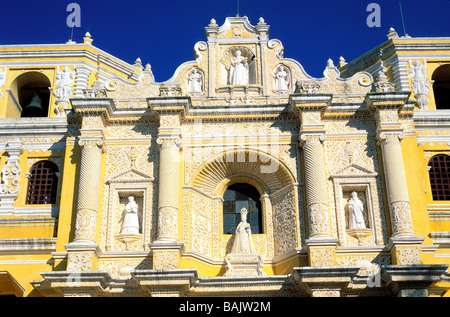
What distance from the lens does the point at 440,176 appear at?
22359 mm

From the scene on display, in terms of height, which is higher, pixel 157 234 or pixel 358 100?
pixel 358 100

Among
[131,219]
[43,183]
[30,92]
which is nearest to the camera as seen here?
[131,219]

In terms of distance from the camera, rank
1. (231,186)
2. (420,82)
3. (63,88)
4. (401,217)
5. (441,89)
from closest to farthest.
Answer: (401,217) → (231,186) → (420,82) → (63,88) → (441,89)

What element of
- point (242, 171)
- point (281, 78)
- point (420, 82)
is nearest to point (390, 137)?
point (281, 78)

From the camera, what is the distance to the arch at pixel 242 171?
21.1 meters

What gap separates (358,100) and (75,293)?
10673 mm

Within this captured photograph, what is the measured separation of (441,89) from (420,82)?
2741 millimetres

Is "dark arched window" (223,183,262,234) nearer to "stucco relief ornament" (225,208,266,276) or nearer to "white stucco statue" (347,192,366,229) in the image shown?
"stucco relief ornament" (225,208,266,276)

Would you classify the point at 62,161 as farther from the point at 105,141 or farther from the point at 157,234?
the point at 157,234

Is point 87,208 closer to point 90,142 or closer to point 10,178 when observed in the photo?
point 90,142

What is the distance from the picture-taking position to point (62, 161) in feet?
74.2

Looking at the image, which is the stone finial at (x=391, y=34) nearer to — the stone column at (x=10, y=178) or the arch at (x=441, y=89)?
the arch at (x=441, y=89)

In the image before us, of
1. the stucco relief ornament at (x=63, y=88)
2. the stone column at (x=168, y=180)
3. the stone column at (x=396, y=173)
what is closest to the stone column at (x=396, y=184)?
the stone column at (x=396, y=173)
